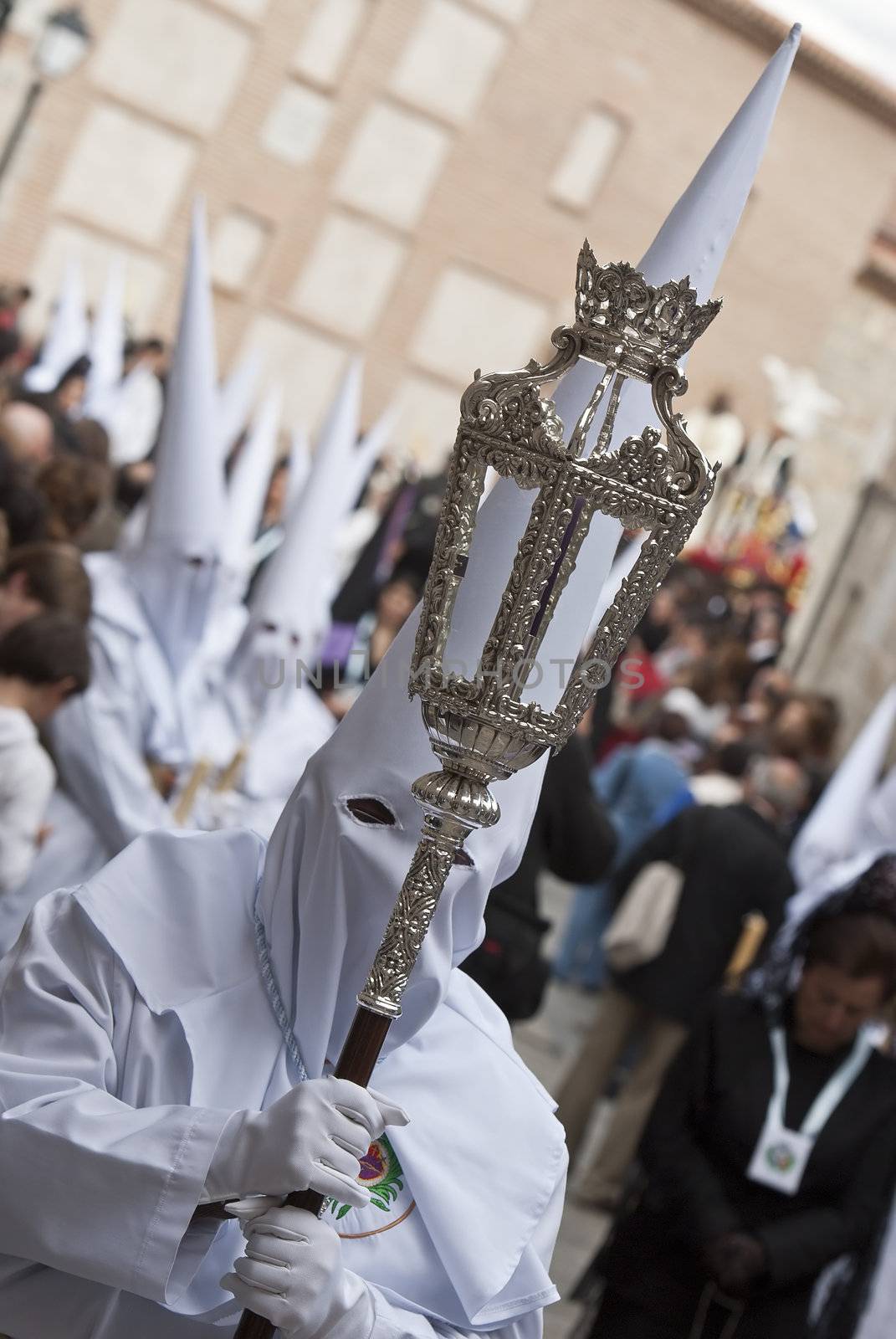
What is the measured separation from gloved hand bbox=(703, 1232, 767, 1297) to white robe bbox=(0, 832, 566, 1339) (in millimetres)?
1386

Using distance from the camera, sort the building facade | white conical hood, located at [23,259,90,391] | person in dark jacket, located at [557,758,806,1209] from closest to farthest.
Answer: person in dark jacket, located at [557,758,806,1209]
white conical hood, located at [23,259,90,391]
the building facade

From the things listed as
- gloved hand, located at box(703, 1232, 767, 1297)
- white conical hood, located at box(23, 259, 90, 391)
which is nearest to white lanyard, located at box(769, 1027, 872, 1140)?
gloved hand, located at box(703, 1232, 767, 1297)

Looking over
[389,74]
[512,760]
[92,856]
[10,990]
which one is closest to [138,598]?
[92,856]

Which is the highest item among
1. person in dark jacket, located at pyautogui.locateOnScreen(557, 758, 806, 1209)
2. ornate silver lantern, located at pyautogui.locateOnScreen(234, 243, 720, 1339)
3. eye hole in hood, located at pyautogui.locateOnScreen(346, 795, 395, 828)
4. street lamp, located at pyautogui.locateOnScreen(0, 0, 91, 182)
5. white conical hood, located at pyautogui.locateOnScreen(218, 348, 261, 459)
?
street lamp, located at pyautogui.locateOnScreen(0, 0, 91, 182)

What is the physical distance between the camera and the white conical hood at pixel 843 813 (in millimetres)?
6324

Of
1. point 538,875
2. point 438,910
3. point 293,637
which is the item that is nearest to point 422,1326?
point 438,910

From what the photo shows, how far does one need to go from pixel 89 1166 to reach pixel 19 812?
1.77m

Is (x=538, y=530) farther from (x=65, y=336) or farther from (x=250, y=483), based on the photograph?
(x=65, y=336)

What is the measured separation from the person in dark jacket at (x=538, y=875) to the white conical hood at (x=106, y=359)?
23.6ft

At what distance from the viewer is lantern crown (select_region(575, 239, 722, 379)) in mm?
1762

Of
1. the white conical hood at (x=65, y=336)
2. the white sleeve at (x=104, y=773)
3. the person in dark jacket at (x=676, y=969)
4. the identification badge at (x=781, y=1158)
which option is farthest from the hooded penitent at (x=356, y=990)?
the white conical hood at (x=65, y=336)

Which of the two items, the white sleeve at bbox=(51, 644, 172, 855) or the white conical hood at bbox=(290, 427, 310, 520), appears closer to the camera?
the white sleeve at bbox=(51, 644, 172, 855)

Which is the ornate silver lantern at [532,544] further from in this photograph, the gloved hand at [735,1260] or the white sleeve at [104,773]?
the white sleeve at [104,773]

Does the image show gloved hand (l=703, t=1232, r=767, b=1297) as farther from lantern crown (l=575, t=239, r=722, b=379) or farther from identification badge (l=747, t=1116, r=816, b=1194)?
lantern crown (l=575, t=239, r=722, b=379)
